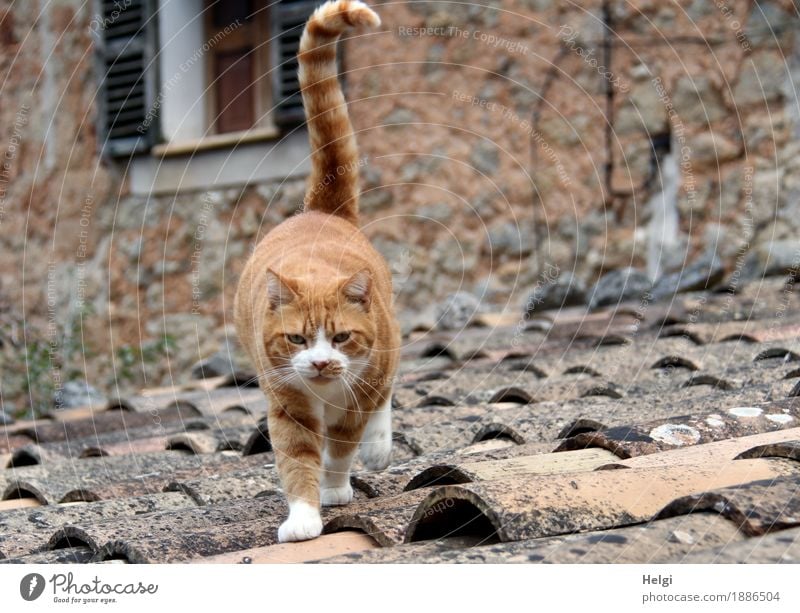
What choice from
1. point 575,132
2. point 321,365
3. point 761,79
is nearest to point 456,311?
point 575,132

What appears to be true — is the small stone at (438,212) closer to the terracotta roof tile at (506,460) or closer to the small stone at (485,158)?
the small stone at (485,158)

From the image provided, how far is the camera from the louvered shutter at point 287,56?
23.6ft

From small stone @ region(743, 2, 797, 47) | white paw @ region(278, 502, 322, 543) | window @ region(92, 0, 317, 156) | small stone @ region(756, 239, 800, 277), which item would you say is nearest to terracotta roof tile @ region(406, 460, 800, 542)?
white paw @ region(278, 502, 322, 543)

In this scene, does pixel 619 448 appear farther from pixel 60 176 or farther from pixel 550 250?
pixel 60 176

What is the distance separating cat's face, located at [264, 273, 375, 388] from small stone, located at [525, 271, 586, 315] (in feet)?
10.9

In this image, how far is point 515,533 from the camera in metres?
1.88

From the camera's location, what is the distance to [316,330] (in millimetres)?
2744

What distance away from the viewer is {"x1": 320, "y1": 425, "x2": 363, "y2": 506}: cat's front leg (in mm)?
2777

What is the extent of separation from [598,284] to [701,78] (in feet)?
4.51

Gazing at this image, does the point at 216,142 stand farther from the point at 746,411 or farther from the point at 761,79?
the point at 746,411
